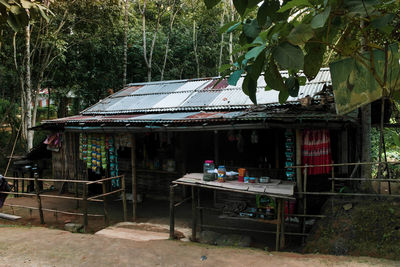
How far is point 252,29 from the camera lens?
1.64 m

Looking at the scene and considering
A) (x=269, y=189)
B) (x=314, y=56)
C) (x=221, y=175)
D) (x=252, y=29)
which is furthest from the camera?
(x=221, y=175)

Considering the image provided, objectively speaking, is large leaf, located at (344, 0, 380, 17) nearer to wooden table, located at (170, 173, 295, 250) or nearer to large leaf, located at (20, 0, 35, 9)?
large leaf, located at (20, 0, 35, 9)

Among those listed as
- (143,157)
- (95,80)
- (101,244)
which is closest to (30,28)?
(95,80)

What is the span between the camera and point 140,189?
948cm

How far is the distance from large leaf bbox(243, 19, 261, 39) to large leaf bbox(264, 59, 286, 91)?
0.61 feet

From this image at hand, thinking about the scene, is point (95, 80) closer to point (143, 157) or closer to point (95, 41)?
point (95, 41)

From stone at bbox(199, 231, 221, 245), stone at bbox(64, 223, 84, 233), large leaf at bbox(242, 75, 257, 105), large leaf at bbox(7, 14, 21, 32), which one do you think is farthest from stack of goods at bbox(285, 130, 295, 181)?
large leaf at bbox(7, 14, 21, 32)

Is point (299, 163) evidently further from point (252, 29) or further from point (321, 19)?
point (321, 19)

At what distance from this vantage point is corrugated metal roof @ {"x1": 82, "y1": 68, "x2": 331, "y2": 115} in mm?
7355

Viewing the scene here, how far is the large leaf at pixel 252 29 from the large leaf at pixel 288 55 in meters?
0.21

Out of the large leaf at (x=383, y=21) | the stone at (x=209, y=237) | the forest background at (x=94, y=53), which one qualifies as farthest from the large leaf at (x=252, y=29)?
the forest background at (x=94, y=53)

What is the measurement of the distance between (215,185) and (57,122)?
5.52 meters

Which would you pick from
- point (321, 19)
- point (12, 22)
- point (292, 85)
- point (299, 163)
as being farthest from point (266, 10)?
point (299, 163)

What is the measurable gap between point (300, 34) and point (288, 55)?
0.16 meters
